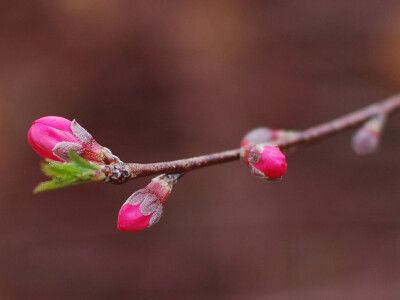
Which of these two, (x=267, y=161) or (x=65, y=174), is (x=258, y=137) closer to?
(x=267, y=161)

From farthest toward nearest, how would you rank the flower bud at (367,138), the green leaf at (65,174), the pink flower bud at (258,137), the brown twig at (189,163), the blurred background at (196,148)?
the blurred background at (196,148), the flower bud at (367,138), the pink flower bud at (258,137), the brown twig at (189,163), the green leaf at (65,174)

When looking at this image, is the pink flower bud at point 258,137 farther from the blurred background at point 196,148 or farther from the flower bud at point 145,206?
the blurred background at point 196,148

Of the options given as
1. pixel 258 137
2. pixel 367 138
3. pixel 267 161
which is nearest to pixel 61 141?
pixel 267 161

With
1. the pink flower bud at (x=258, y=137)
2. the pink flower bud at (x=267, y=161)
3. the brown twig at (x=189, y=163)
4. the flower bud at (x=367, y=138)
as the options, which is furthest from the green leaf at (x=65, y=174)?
the flower bud at (x=367, y=138)

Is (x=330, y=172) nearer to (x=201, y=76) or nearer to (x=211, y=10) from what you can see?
(x=201, y=76)

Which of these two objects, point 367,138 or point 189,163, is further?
point 367,138

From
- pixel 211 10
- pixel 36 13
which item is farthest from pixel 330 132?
pixel 36 13

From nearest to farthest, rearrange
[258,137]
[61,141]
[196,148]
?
1. [61,141]
2. [258,137]
3. [196,148]
